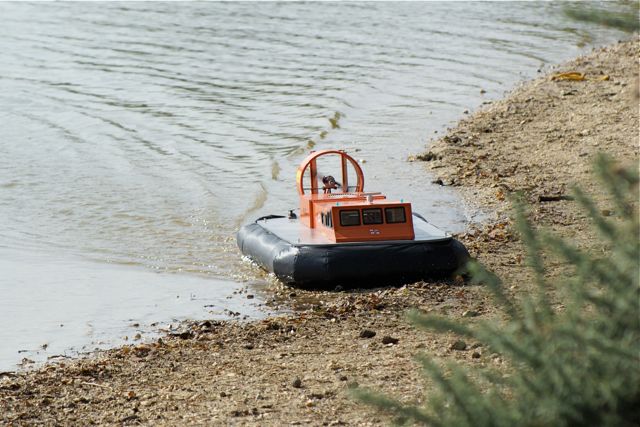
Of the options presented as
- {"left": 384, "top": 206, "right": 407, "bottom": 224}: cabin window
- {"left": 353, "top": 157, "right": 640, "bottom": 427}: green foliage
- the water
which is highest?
{"left": 353, "top": 157, "right": 640, "bottom": 427}: green foliage

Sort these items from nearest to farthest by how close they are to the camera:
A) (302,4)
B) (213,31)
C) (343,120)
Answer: (343,120) → (213,31) → (302,4)

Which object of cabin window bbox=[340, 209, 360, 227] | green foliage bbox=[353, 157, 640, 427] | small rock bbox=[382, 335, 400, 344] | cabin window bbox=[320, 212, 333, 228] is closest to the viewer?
green foliage bbox=[353, 157, 640, 427]

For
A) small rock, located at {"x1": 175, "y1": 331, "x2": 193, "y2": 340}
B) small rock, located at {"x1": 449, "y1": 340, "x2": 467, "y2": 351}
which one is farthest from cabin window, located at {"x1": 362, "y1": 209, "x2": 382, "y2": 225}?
small rock, located at {"x1": 449, "y1": 340, "x2": 467, "y2": 351}

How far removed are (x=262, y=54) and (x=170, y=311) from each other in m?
16.2

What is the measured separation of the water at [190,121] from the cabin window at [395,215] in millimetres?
1601

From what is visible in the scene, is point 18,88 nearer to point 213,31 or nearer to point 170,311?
point 213,31

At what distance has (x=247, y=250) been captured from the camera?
455 inches

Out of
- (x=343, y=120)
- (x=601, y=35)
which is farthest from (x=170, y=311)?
(x=601, y=35)

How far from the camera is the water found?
11.4m

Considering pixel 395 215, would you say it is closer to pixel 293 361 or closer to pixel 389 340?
pixel 389 340

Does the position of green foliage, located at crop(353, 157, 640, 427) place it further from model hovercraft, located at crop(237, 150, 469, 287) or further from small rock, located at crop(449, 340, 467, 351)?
model hovercraft, located at crop(237, 150, 469, 287)

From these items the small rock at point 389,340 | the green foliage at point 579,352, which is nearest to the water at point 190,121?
the small rock at point 389,340

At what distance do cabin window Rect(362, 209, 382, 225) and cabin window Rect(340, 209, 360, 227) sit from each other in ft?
0.20

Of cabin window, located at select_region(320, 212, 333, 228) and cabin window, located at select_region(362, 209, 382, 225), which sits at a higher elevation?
cabin window, located at select_region(362, 209, 382, 225)
